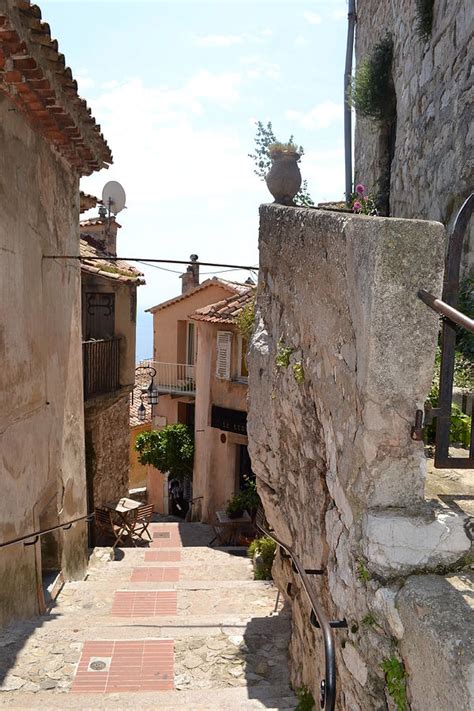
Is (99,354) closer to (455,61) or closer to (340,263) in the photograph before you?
(455,61)

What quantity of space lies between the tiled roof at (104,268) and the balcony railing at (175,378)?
17.7 ft

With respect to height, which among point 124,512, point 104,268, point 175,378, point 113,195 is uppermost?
point 113,195

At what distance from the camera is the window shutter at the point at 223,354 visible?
15.9m

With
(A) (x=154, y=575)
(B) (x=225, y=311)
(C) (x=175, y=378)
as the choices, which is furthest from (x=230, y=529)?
(C) (x=175, y=378)

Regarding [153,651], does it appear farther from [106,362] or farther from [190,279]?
[190,279]

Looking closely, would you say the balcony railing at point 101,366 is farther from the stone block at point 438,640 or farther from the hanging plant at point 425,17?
the stone block at point 438,640

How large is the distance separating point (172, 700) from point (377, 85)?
30.4 feet

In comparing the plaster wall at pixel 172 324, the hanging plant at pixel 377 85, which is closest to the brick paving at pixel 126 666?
the hanging plant at pixel 377 85

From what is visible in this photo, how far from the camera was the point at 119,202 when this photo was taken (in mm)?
17203

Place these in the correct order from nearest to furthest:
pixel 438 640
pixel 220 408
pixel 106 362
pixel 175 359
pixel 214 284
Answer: pixel 438 640
pixel 106 362
pixel 220 408
pixel 214 284
pixel 175 359

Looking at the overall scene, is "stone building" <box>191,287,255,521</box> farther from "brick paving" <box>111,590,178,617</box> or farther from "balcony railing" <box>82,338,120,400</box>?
"brick paving" <box>111,590,178,617</box>

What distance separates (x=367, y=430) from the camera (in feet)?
9.27

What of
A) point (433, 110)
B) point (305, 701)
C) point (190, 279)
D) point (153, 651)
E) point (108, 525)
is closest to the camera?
point (305, 701)

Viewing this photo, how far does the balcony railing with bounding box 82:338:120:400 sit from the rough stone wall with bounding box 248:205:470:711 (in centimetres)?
938
